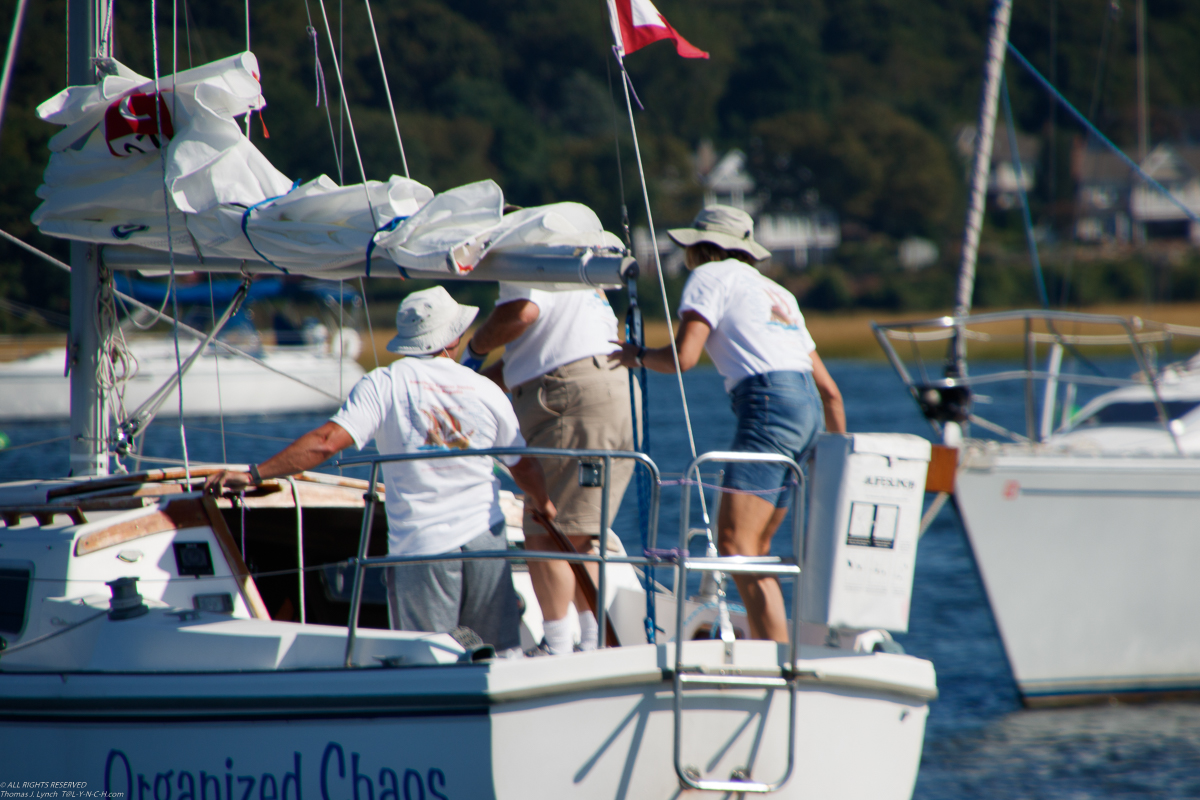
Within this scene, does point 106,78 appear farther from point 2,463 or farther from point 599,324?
point 2,463

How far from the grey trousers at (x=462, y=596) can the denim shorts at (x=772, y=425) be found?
2.51ft

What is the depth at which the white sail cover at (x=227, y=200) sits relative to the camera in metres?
4.18

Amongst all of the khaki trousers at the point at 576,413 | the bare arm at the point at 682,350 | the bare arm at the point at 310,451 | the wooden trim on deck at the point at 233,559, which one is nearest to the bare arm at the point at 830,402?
the bare arm at the point at 682,350

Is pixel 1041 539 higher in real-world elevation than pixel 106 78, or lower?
lower

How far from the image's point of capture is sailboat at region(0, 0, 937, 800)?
338 cm

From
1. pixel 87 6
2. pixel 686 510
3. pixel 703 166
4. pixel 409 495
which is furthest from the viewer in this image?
pixel 703 166

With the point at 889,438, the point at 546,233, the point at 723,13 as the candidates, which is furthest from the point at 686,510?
the point at 723,13

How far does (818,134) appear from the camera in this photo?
68.4 metres

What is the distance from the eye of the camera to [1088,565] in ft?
23.9

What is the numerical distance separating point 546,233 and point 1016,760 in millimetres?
4141

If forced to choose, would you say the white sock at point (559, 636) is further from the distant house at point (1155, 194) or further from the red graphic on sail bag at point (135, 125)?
the distant house at point (1155, 194)

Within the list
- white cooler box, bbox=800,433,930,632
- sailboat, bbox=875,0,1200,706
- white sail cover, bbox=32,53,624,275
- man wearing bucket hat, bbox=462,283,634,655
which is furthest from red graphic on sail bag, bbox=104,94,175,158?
sailboat, bbox=875,0,1200,706

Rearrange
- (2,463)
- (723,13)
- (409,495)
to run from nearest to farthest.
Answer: (409,495)
(2,463)
(723,13)

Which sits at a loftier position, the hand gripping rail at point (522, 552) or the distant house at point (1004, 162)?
the distant house at point (1004, 162)
